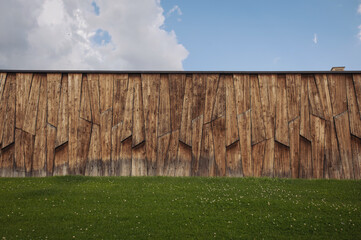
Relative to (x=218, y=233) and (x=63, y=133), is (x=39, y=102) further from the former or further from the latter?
(x=218, y=233)

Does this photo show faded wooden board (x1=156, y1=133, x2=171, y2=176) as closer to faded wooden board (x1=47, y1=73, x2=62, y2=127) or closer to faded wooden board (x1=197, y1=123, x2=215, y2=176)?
faded wooden board (x1=197, y1=123, x2=215, y2=176)

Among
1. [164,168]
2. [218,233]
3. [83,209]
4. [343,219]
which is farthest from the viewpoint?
[164,168]

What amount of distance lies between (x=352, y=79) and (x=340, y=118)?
1.53 m

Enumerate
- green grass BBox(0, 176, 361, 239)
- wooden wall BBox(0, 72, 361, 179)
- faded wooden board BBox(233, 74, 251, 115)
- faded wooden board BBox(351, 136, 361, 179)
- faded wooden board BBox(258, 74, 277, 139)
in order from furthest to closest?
faded wooden board BBox(233, 74, 251, 115)
faded wooden board BBox(258, 74, 277, 139)
wooden wall BBox(0, 72, 361, 179)
faded wooden board BBox(351, 136, 361, 179)
green grass BBox(0, 176, 361, 239)

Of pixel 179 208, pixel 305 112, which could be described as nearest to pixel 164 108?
pixel 179 208

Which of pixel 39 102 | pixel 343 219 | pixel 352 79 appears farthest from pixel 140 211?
pixel 352 79

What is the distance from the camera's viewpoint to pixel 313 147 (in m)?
9.20

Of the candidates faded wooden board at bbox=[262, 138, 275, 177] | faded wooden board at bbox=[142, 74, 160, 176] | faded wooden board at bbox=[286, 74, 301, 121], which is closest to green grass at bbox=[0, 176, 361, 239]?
faded wooden board at bbox=[262, 138, 275, 177]

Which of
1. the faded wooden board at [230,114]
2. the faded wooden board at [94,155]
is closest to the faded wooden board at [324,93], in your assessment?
the faded wooden board at [230,114]

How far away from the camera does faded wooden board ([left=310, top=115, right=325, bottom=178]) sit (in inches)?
359

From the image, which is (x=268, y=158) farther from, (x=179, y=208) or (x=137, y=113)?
(x=137, y=113)

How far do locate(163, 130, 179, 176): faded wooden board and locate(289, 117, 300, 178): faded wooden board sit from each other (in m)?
4.02

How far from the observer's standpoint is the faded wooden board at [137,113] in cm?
930

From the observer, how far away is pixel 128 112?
30.9 ft
